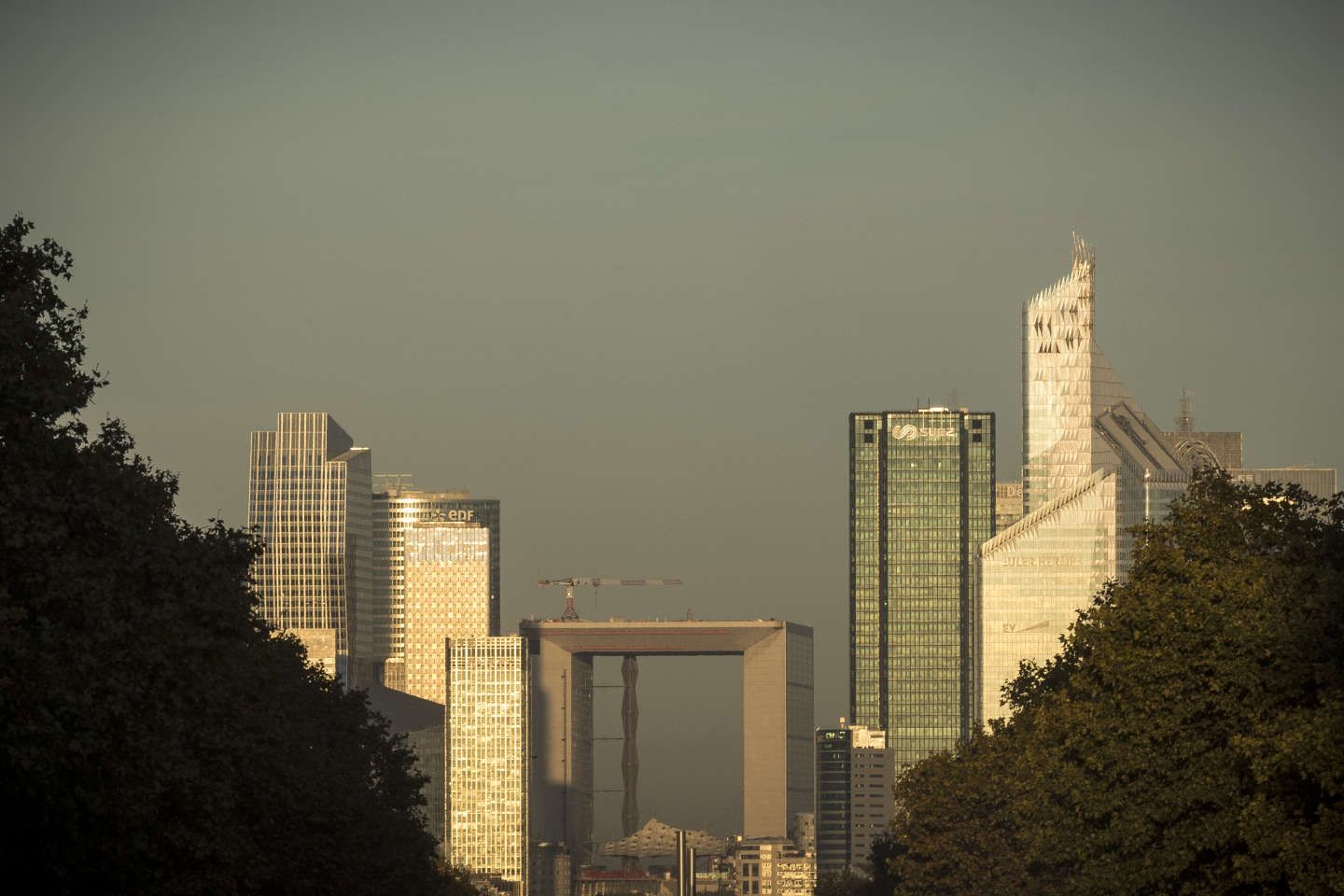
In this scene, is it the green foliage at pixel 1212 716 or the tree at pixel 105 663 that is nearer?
the tree at pixel 105 663

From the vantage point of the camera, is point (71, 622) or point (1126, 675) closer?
point (71, 622)

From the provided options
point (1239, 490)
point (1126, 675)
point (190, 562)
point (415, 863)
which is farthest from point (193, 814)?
point (415, 863)

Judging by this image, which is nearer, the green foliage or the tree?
the tree

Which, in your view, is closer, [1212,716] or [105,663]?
[105,663]

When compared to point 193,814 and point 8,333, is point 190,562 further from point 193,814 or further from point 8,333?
point 8,333
